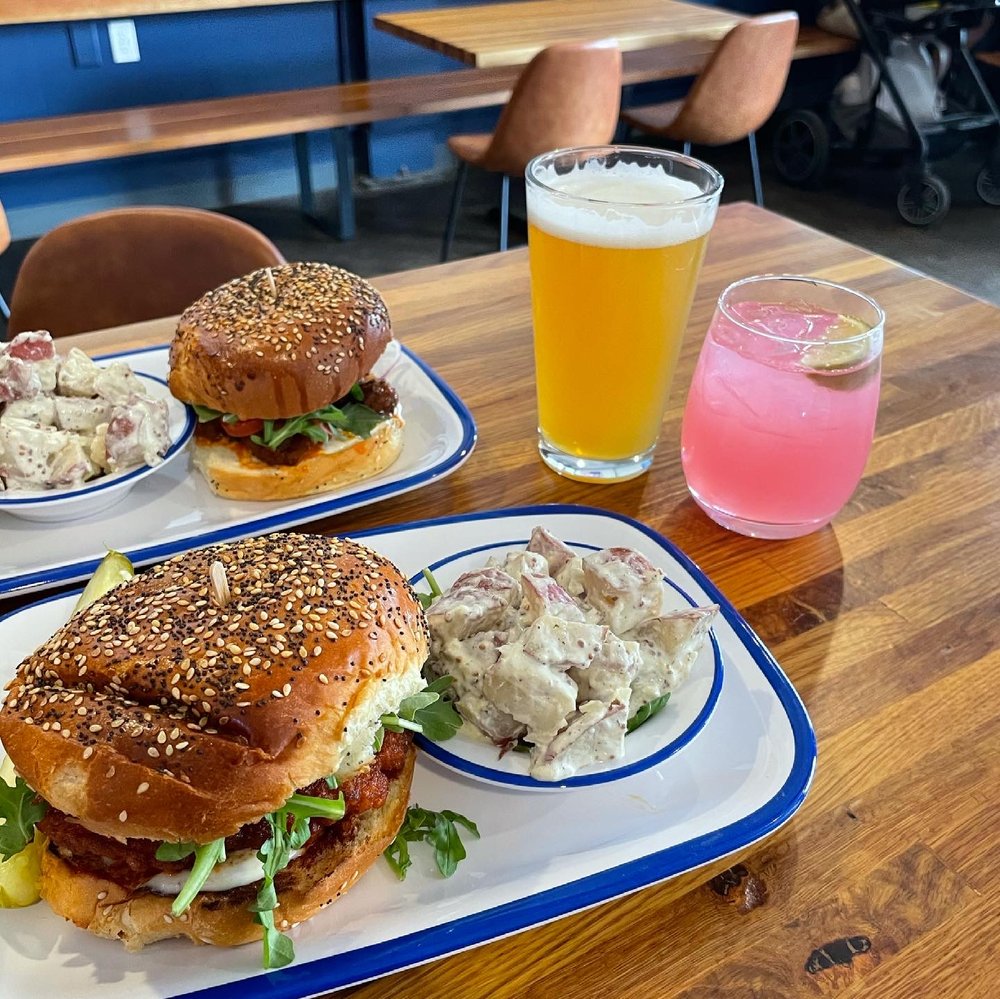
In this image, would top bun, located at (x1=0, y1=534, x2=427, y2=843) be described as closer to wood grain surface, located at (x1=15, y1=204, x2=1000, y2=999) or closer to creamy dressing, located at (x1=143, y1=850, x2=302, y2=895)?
creamy dressing, located at (x1=143, y1=850, x2=302, y2=895)

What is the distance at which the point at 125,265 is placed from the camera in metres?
2.10

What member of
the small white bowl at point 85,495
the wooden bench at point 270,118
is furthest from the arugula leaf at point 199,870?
the wooden bench at point 270,118

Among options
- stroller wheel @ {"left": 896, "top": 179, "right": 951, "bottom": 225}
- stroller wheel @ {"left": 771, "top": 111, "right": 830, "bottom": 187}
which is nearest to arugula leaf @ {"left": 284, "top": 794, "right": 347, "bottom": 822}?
stroller wheel @ {"left": 896, "top": 179, "right": 951, "bottom": 225}

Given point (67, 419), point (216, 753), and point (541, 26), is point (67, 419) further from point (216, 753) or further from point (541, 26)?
point (541, 26)

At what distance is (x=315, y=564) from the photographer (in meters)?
0.95

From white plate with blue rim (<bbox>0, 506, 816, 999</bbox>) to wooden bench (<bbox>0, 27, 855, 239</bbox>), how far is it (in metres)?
3.43

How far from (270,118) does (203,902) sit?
4143mm

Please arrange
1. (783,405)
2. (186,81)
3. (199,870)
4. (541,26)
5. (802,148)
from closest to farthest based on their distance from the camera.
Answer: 1. (199,870)
2. (783,405)
3. (541,26)
4. (186,81)
5. (802,148)

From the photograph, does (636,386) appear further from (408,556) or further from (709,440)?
(408,556)

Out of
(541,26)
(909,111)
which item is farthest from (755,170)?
(541,26)

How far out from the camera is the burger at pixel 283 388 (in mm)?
1382

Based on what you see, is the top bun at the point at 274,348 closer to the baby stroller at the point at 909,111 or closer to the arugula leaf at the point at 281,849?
the arugula leaf at the point at 281,849

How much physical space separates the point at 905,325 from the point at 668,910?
1.48m

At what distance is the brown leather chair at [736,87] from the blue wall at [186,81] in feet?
5.78
